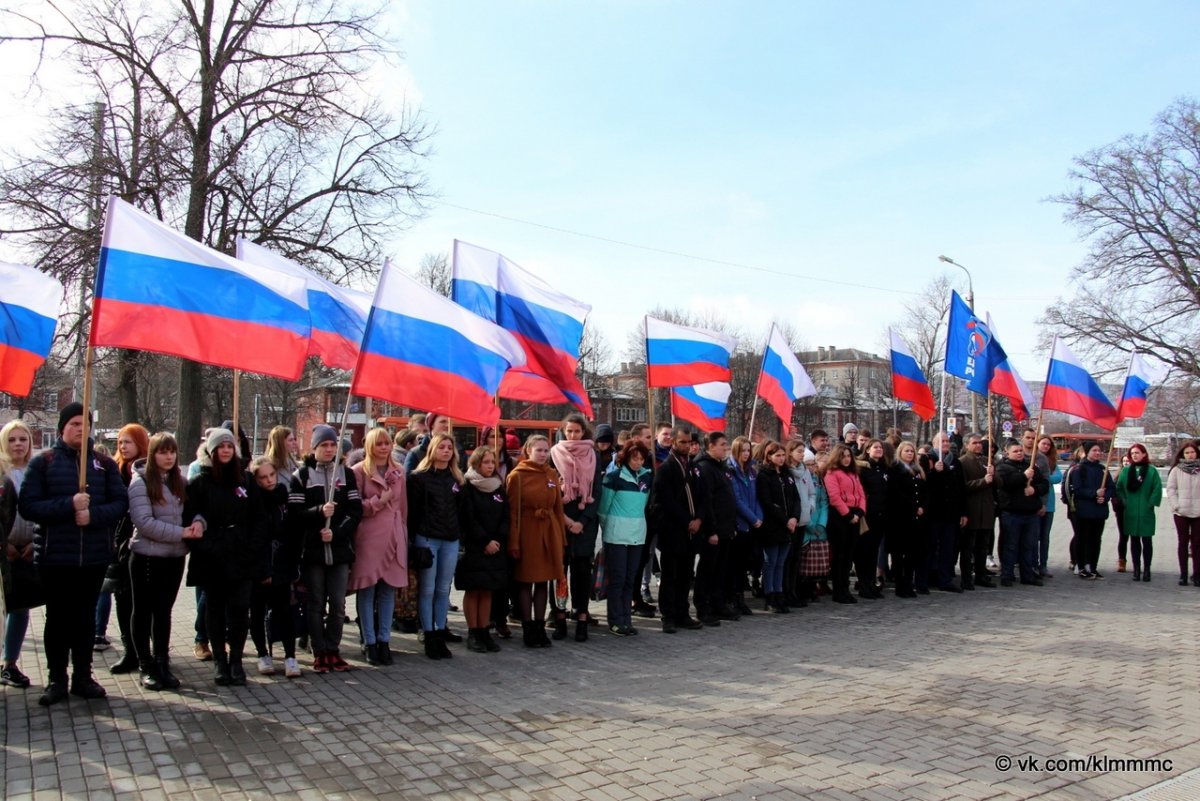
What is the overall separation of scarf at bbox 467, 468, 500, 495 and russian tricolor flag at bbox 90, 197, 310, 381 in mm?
1800

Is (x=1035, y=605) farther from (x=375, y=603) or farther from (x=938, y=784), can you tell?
(x=375, y=603)

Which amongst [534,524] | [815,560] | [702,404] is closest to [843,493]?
[815,560]

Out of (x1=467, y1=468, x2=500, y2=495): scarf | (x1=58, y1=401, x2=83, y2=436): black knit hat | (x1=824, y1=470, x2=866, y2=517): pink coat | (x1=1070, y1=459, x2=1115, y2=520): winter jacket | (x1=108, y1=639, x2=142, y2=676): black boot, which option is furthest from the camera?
(x1=1070, y1=459, x2=1115, y2=520): winter jacket

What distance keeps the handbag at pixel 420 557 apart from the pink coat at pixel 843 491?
5.12 m

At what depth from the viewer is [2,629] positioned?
5.95m

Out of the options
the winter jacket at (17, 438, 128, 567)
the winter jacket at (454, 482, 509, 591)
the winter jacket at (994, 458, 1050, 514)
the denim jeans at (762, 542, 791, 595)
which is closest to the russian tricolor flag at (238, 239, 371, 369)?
the winter jacket at (454, 482, 509, 591)

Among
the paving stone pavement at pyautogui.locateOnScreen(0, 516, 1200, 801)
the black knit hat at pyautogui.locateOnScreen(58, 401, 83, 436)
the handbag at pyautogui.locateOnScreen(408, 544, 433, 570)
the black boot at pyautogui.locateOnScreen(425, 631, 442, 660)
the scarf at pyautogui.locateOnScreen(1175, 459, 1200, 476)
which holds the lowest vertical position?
the paving stone pavement at pyautogui.locateOnScreen(0, 516, 1200, 801)

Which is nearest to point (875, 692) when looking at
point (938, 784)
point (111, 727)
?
A: point (938, 784)

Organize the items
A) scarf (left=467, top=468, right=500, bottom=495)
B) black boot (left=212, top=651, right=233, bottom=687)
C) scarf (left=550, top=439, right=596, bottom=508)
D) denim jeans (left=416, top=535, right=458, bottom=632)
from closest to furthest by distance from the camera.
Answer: black boot (left=212, top=651, right=233, bottom=687) → denim jeans (left=416, top=535, right=458, bottom=632) → scarf (left=467, top=468, right=500, bottom=495) → scarf (left=550, top=439, right=596, bottom=508)

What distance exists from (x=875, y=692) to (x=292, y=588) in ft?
14.5

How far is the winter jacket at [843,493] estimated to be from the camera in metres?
10.5

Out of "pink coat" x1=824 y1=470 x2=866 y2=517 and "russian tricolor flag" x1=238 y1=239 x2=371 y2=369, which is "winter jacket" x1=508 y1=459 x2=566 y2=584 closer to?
"russian tricolor flag" x1=238 y1=239 x2=371 y2=369

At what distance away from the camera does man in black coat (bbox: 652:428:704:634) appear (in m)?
8.81

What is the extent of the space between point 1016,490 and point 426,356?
8.86 meters
